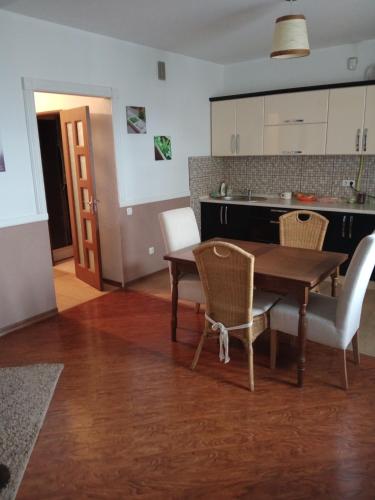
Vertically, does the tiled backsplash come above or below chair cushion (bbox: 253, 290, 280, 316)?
above

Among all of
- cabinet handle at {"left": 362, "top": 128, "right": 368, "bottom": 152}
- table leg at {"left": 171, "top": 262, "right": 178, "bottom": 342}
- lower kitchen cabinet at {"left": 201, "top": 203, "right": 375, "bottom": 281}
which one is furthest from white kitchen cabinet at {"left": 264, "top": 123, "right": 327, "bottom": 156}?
table leg at {"left": 171, "top": 262, "right": 178, "bottom": 342}

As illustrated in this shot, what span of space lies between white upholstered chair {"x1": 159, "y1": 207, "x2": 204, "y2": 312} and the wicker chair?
466 millimetres

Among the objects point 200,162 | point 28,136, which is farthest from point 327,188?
point 28,136

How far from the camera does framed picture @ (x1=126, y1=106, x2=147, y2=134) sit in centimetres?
418

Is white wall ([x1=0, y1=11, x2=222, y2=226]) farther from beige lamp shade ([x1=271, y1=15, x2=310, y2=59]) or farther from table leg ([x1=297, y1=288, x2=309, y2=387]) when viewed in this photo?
table leg ([x1=297, y1=288, x2=309, y2=387])

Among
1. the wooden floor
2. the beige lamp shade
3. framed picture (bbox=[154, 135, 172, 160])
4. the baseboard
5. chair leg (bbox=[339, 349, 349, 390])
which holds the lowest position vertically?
the wooden floor

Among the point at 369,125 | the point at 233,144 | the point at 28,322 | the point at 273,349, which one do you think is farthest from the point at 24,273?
the point at 369,125

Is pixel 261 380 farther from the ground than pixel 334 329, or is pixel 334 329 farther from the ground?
pixel 334 329

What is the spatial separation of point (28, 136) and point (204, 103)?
8.73 feet

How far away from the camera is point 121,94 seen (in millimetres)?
4070

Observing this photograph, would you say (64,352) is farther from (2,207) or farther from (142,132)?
(142,132)

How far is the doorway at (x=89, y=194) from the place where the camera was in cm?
407

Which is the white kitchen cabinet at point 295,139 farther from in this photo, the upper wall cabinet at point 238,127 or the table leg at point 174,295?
the table leg at point 174,295

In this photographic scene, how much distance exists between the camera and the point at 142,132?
171 inches
